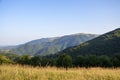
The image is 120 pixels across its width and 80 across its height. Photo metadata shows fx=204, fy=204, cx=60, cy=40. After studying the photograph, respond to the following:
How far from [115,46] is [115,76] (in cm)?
13657

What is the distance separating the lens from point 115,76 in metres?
8.89

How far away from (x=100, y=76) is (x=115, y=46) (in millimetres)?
136734

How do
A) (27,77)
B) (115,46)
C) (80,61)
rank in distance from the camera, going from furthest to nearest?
1. (115,46)
2. (80,61)
3. (27,77)

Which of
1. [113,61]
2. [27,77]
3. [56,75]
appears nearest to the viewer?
[27,77]

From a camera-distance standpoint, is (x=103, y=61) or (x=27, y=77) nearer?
(x=27, y=77)

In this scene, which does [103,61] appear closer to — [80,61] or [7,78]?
[80,61]

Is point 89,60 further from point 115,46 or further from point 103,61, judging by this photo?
point 115,46

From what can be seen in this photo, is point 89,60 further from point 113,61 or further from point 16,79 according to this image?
point 16,79

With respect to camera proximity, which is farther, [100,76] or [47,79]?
[100,76]

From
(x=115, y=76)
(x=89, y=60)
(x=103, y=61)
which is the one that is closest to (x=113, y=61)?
(x=103, y=61)

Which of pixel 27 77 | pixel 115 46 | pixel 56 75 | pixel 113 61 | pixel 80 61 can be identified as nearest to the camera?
pixel 27 77

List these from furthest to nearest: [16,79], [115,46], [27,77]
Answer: [115,46]
[27,77]
[16,79]

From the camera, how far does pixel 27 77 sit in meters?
7.95

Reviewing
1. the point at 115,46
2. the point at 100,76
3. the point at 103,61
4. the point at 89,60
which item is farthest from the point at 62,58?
the point at 115,46
